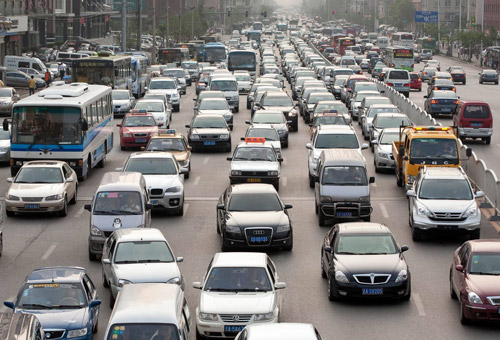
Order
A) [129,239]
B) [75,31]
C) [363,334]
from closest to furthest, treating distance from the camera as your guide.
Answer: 1. [363,334]
2. [129,239]
3. [75,31]

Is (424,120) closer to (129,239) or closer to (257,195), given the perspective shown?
(257,195)

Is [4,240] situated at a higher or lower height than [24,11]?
lower

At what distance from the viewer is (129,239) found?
2053 cm

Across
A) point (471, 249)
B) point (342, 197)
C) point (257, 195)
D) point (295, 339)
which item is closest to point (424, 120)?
point (342, 197)

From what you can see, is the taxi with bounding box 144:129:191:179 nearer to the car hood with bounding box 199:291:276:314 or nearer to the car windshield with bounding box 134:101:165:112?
the car windshield with bounding box 134:101:165:112

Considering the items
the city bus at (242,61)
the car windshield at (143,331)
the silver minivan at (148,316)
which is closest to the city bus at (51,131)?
the silver minivan at (148,316)

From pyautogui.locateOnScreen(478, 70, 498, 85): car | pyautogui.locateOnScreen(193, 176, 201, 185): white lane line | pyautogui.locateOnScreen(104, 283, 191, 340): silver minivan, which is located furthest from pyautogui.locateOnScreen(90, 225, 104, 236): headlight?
pyautogui.locateOnScreen(478, 70, 498, 85): car

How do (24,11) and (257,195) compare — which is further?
(24,11)

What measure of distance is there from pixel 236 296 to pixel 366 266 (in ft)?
10.4

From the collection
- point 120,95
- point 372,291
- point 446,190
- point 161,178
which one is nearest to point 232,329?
point 372,291

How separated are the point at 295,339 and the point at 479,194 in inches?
538

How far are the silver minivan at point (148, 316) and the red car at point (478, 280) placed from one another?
5.14 meters

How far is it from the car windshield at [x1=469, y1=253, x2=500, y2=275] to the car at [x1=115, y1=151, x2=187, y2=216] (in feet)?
37.4

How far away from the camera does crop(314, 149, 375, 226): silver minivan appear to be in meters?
27.2
